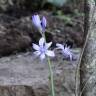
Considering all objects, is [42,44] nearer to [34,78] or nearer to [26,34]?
[34,78]

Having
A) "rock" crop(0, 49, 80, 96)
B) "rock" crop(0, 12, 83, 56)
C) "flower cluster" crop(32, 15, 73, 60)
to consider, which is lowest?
"rock" crop(0, 12, 83, 56)

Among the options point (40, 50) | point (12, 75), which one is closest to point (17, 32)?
point (12, 75)

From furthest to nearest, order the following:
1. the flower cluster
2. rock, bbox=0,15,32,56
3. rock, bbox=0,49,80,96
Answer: rock, bbox=0,15,32,56, rock, bbox=0,49,80,96, the flower cluster

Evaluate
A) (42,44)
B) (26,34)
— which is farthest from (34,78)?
(26,34)

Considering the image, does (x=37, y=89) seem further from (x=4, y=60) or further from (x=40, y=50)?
(x=40, y=50)

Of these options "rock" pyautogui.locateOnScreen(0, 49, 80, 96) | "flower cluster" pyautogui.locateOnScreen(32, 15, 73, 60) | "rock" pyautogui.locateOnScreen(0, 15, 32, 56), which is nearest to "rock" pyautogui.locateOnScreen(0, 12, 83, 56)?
"rock" pyautogui.locateOnScreen(0, 15, 32, 56)

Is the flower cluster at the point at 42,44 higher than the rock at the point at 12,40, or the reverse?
the flower cluster at the point at 42,44

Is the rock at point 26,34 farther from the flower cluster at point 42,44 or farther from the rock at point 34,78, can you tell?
the flower cluster at point 42,44

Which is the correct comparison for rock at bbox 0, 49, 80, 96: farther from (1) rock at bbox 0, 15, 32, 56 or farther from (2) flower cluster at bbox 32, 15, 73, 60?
(2) flower cluster at bbox 32, 15, 73, 60

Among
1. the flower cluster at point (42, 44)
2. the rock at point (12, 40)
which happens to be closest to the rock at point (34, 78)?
the rock at point (12, 40)
